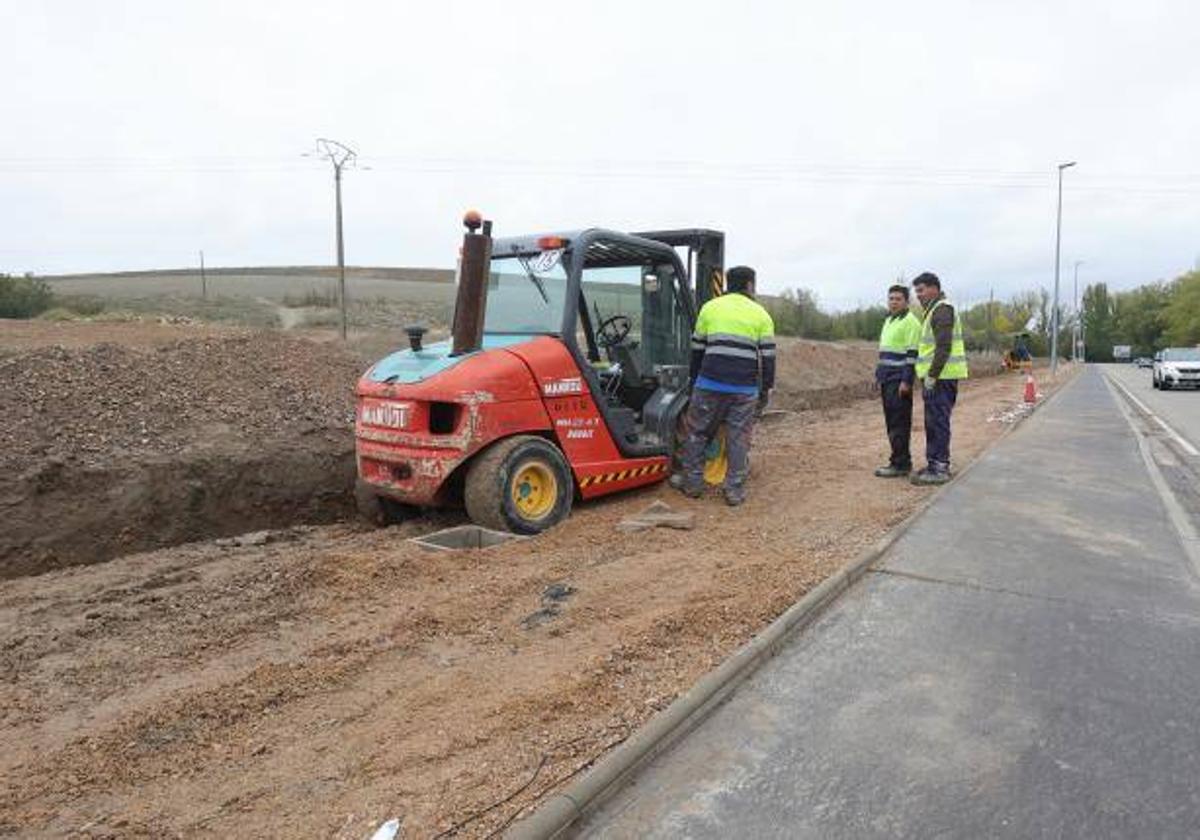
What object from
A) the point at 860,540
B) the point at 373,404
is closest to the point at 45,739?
the point at 373,404

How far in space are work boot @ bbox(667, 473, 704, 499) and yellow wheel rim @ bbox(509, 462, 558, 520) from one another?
142 centimetres

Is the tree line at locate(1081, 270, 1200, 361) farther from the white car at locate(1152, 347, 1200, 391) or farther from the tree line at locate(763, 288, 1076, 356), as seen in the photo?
the white car at locate(1152, 347, 1200, 391)

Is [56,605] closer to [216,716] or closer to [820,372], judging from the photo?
[216,716]

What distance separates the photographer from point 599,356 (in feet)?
26.5

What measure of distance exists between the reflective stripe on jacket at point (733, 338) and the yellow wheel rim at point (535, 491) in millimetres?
1652

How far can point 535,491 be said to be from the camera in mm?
6824

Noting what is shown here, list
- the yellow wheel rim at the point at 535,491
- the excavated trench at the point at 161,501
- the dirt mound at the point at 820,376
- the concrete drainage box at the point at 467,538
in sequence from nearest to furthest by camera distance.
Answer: the concrete drainage box at the point at 467,538 < the yellow wheel rim at the point at 535,491 < the excavated trench at the point at 161,501 < the dirt mound at the point at 820,376

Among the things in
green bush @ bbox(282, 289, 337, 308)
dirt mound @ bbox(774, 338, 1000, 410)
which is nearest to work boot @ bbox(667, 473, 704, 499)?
dirt mound @ bbox(774, 338, 1000, 410)

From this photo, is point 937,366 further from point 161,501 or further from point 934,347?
point 161,501

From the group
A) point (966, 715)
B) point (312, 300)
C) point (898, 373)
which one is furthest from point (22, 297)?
point (966, 715)

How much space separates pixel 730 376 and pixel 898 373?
2569 mm

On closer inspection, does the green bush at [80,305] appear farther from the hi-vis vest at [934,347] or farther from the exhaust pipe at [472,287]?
the hi-vis vest at [934,347]

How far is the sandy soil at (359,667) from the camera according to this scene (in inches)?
117

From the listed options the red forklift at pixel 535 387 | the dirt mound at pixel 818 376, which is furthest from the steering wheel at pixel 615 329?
the dirt mound at pixel 818 376
